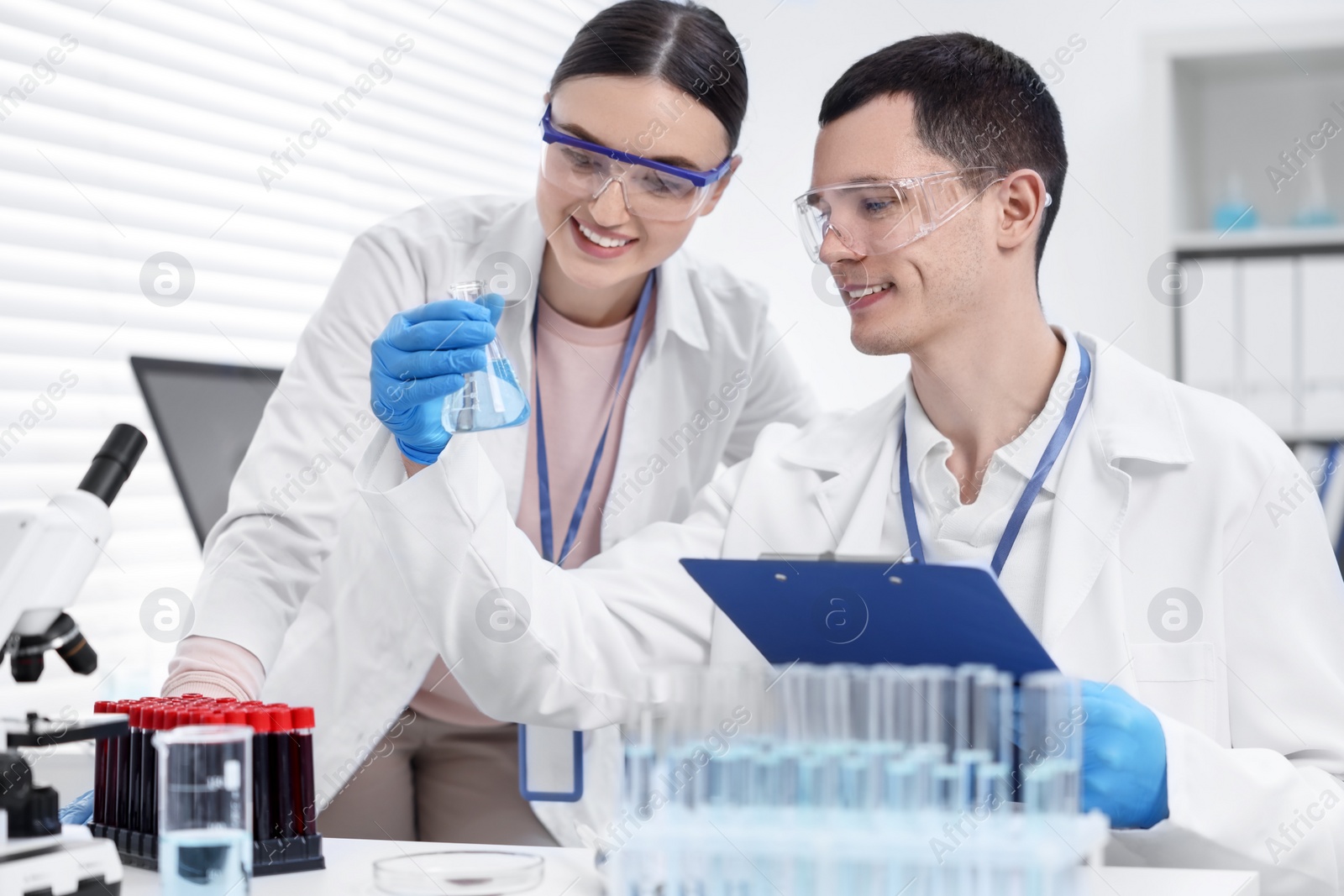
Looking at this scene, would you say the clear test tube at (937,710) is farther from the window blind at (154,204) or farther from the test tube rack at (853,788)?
the window blind at (154,204)

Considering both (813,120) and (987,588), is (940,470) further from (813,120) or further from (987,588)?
(813,120)

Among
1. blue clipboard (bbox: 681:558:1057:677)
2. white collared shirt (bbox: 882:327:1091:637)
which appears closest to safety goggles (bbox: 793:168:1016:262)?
white collared shirt (bbox: 882:327:1091:637)

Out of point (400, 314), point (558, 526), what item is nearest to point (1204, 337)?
point (558, 526)

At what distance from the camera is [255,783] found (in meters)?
1.11

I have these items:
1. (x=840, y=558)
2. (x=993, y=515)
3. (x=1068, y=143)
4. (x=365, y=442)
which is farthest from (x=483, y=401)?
(x=1068, y=143)

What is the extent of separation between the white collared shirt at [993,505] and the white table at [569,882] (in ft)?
1.45

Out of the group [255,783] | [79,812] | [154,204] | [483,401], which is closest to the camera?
[255,783]

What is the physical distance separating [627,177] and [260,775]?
909 mm

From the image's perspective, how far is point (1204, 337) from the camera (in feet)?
10.2

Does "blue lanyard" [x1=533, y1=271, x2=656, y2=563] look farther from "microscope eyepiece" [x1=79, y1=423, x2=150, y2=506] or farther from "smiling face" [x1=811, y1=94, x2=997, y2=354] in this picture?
"microscope eyepiece" [x1=79, y1=423, x2=150, y2=506]

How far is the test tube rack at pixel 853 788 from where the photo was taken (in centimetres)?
84

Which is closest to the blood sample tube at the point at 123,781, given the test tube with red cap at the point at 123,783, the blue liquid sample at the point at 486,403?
the test tube with red cap at the point at 123,783

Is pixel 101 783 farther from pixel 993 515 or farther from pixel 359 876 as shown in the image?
pixel 993 515

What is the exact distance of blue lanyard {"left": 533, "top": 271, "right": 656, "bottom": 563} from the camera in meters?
1.89
